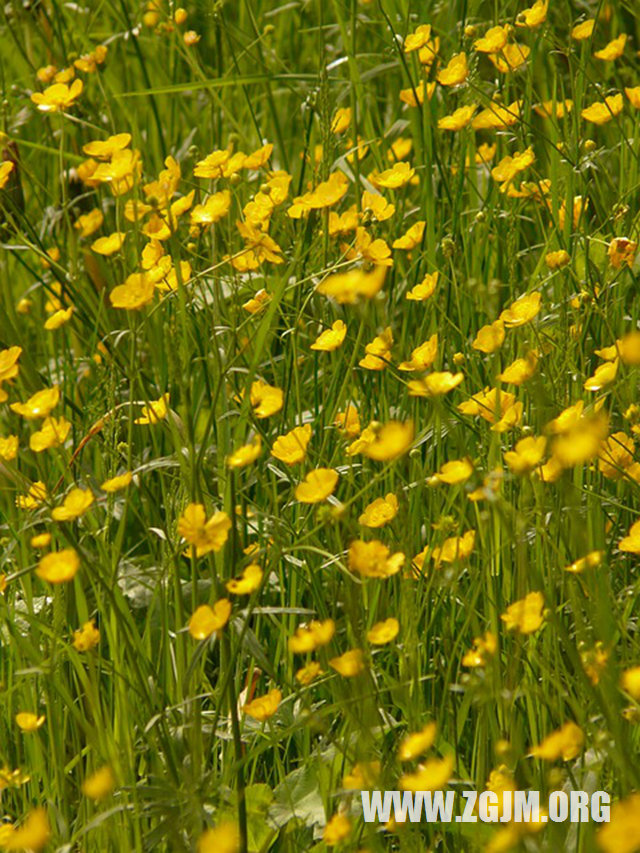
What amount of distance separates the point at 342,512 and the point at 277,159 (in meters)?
1.53

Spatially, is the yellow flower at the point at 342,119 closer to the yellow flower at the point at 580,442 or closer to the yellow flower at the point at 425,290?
the yellow flower at the point at 425,290

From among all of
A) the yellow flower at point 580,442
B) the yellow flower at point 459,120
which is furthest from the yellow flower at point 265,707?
the yellow flower at point 459,120

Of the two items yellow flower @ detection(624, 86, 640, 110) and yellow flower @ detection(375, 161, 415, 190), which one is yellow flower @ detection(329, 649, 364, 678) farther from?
yellow flower @ detection(624, 86, 640, 110)

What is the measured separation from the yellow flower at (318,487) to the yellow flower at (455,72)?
0.86 m

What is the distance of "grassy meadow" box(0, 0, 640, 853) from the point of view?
3.69 feet

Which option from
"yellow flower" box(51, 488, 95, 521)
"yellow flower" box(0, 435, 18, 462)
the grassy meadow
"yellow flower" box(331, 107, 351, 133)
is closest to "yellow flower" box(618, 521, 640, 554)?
the grassy meadow

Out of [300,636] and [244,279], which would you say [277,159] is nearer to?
[244,279]

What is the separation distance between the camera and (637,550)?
1281 mm

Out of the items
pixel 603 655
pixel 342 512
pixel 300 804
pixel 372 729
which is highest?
pixel 342 512

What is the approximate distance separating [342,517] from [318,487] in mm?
111

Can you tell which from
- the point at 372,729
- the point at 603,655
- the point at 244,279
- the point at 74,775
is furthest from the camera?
the point at 244,279

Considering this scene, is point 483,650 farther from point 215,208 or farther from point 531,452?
point 215,208

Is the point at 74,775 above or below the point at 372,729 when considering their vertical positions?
below

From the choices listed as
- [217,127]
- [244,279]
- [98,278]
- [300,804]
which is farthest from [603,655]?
[217,127]
